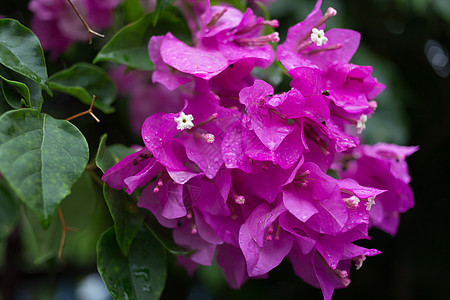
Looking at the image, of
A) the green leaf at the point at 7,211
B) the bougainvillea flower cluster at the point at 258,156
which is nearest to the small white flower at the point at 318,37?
the bougainvillea flower cluster at the point at 258,156

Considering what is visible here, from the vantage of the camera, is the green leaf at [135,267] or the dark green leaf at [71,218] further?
the dark green leaf at [71,218]

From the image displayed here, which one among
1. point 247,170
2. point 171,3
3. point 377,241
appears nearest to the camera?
point 247,170

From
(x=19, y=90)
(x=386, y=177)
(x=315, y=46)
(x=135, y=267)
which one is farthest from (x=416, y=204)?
(x=19, y=90)

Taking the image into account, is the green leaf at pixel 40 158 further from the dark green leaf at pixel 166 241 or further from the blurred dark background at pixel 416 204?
the blurred dark background at pixel 416 204

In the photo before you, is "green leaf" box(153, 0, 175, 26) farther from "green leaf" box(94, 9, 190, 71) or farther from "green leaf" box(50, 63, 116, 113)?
"green leaf" box(50, 63, 116, 113)

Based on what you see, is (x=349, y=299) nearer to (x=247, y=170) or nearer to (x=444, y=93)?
(x=444, y=93)

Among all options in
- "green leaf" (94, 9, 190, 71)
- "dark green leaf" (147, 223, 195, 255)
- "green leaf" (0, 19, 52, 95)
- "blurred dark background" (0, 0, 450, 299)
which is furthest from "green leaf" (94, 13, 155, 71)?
"blurred dark background" (0, 0, 450, 299)

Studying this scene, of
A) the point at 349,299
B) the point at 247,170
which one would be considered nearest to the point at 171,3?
the point at 247,170
